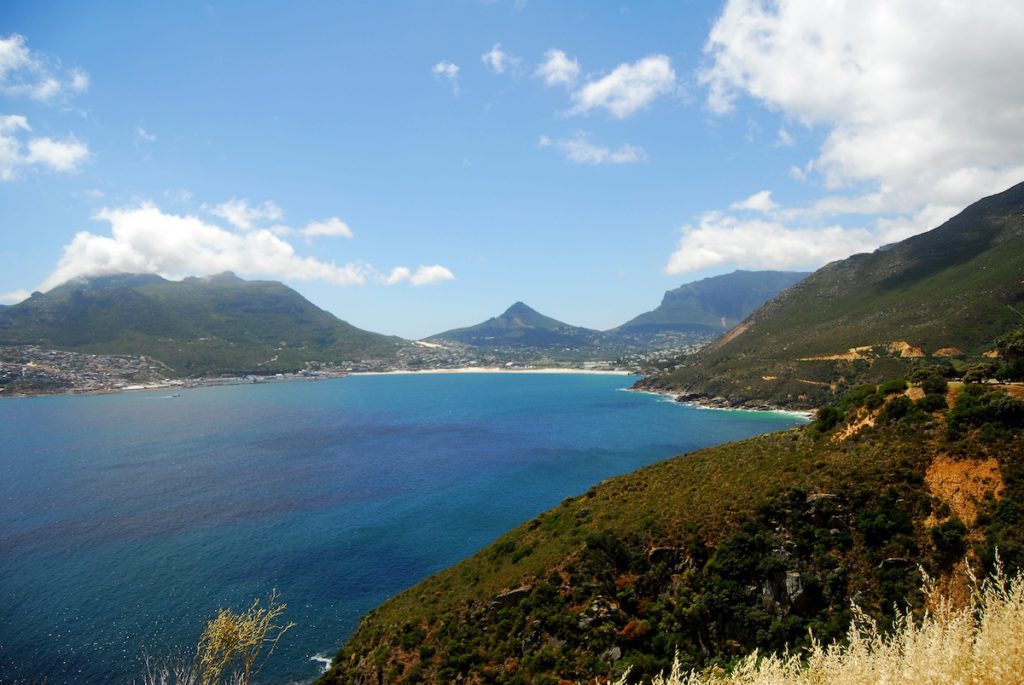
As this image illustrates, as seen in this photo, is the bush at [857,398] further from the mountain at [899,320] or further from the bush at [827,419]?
the mountain at [899,320]

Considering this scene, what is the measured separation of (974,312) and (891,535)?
131m

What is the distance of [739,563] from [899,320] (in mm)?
149607

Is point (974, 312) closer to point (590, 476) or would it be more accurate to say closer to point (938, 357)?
point (938, 357)

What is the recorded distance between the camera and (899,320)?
460 ft

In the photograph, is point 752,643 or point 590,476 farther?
point 590,476

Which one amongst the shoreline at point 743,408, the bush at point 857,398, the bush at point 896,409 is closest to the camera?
the bush at point 896,409

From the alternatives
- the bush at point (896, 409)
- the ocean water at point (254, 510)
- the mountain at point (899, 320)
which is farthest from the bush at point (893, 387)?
the mountain at point (899, 320)

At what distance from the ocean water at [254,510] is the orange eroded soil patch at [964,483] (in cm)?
3835

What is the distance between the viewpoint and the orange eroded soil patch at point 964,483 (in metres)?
26.5

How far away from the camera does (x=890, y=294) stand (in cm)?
16700

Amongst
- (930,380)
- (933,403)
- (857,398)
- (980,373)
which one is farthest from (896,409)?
(980,373)

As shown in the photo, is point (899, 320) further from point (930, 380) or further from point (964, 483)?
point (964, 483)

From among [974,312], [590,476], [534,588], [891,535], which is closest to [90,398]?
[590,476]

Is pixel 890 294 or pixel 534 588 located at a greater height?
pixel 890 294
